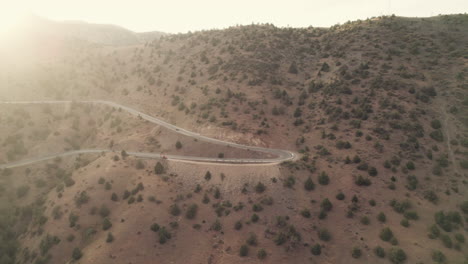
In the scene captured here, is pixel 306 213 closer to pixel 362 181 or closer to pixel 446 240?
pixel 362 181

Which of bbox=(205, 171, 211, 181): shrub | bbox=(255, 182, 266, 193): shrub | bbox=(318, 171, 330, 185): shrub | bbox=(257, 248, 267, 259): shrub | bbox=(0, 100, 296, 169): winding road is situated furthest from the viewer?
bbox=(0, 100, 296, 169): winding road

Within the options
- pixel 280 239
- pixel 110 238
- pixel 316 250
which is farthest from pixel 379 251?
pixel 110 238

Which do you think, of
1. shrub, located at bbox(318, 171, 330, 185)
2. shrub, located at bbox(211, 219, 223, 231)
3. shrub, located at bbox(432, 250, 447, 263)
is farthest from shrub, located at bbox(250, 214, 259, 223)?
shrub, located at bbox(432, 250, 447, 263)

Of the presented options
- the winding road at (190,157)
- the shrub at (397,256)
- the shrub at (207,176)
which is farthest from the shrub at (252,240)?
the shrub at (397,256)

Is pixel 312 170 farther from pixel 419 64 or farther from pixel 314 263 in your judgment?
pixel 419 64

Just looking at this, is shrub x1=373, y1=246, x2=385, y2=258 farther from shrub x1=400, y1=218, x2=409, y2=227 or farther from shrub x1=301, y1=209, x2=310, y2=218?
shrub x1=301, y1=209, x2=310, y2=218

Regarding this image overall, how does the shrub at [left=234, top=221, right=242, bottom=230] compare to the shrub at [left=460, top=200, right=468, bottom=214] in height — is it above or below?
below
